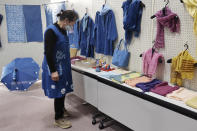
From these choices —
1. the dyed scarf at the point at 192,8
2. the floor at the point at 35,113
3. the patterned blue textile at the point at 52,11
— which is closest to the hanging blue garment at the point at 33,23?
the patterned blue textile at the point at 52,11

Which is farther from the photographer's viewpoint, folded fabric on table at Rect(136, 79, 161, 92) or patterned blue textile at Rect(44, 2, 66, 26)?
patterned blue textile at Rect(44, 2, 66, 26)

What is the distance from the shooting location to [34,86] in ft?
13.4

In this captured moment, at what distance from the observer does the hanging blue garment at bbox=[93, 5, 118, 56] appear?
8.54ft

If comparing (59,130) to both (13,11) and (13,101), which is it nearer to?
(13,101)

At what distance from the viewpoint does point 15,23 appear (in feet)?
13.5

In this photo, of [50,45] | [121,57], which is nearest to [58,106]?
[50,45]

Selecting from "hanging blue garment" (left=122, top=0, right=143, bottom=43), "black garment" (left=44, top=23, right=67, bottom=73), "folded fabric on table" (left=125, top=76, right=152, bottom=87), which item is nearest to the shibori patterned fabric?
"black garment" (left=44, top=23, right=67, bottom=73)

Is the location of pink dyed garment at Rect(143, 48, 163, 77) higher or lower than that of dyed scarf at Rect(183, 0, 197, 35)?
lower

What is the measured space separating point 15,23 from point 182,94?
12.4ft

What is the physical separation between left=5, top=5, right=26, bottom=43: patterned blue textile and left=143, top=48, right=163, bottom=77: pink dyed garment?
3132 millimetres

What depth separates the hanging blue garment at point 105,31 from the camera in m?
2.60

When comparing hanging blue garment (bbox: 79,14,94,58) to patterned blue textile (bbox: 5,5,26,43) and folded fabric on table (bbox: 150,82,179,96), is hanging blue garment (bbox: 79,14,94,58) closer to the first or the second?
folded fabric on table (bbox: 150,82,179,96)

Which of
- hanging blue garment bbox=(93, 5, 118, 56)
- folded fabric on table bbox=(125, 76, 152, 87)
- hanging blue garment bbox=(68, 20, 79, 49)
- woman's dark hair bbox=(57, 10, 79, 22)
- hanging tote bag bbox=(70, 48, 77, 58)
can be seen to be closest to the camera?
folded fabric on table bbox=(125, 76, 152, 87)

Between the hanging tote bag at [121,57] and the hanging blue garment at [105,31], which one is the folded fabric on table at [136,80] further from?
the hanging blue garment at [105,31]
